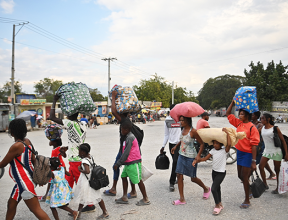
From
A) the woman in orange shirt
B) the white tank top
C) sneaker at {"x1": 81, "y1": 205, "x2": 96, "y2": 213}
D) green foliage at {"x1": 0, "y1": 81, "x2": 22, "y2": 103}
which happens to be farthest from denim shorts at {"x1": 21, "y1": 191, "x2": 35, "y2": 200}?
green foliage at {"x1": 0, "y1": 81, "x2": 22, "y2": 103}

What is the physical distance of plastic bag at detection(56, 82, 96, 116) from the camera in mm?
4340

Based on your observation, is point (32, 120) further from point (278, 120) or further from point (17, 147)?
point (278, 120)

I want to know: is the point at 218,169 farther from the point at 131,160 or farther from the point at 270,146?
the point at 270,146

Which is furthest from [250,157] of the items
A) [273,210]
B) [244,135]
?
[273,210]

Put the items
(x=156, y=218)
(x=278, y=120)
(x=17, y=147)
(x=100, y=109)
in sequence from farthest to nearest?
(x=100, y=109) < (x=278, y=120) < (x=156, y=218) < (x=17, y=147)

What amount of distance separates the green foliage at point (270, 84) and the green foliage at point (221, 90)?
30605mm

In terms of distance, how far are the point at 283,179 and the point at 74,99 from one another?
13.7 feet

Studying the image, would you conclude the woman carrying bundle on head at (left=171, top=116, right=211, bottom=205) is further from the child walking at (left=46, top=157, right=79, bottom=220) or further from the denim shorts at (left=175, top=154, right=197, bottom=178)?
the child walking at (left=46, top=157, right=79, bottom=220)

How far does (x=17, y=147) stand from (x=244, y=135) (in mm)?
3443

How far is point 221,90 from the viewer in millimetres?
72812

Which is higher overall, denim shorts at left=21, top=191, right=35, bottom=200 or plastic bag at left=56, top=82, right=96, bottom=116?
plastic bag at left=56, top=82, right=96, bottom=116

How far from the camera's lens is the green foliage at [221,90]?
70.4m

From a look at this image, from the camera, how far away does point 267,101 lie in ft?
120

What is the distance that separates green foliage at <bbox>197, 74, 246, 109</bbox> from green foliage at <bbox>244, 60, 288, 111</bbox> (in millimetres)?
30605
